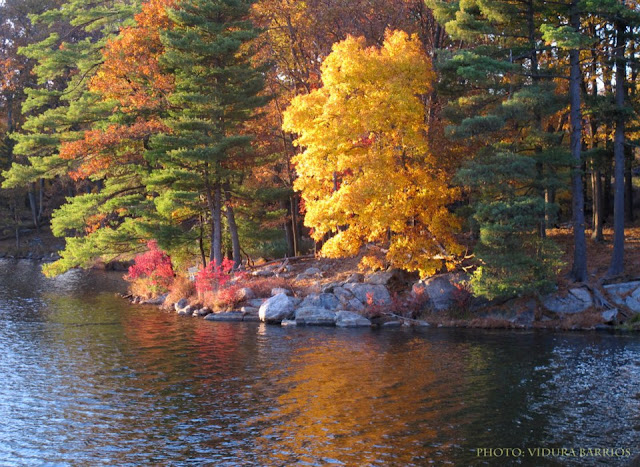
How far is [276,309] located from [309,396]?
429 inches

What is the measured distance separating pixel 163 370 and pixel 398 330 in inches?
366

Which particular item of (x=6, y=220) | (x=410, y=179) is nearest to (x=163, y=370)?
(x=410, y=179)

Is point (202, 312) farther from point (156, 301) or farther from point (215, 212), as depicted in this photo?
point (215, 212)

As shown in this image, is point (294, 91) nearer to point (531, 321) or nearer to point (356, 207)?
point (356, 207)

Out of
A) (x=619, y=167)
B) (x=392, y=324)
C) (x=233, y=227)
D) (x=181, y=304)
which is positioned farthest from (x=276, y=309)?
(x=619, y=167)

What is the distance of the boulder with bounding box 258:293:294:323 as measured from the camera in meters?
25.4

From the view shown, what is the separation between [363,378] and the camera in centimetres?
1638

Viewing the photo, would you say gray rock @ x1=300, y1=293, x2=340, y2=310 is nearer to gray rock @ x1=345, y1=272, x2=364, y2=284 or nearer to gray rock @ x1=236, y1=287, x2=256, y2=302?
gray rock @ x1=345, y1=272, x2=364, y2=284

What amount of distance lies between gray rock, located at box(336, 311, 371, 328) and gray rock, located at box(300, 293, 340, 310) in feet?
3.95

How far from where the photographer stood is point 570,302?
914 inches

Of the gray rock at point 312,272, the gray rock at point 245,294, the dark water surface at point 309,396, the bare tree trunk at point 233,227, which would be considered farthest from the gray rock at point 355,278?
the bare tree trunk at point 233,227

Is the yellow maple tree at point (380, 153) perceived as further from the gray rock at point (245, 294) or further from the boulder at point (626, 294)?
the boulder at point (626, 294)

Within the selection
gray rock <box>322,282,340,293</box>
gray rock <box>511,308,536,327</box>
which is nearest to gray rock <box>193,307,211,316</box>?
gray rock <box>322,282,340,293</box>

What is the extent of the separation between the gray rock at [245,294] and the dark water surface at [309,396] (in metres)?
3.69
